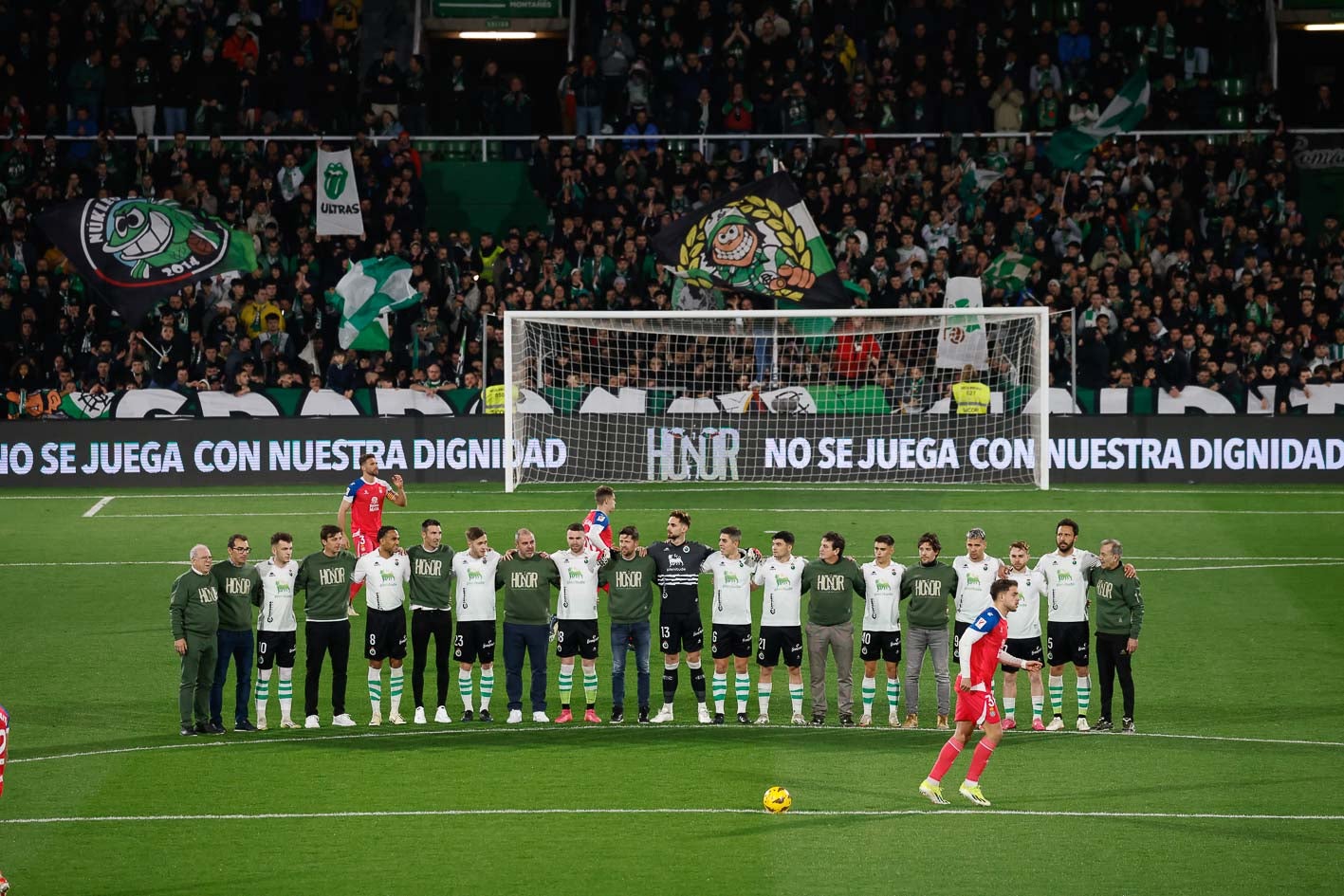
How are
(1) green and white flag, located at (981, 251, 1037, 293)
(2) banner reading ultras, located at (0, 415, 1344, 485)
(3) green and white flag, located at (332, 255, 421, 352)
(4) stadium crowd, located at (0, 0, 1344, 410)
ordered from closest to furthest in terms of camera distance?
(2) banner reading ultras, located at (0, 415, 1344, 485) < (4) stadium crowd, located at (0, 0, 1344, 410) < (3) green and white flag, located at (332, 255, 421, 352) < (1) green and white flag, located at (981, 251, 1037, 293)

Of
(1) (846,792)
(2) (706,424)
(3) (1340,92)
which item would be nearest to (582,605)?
(1) (846,792)

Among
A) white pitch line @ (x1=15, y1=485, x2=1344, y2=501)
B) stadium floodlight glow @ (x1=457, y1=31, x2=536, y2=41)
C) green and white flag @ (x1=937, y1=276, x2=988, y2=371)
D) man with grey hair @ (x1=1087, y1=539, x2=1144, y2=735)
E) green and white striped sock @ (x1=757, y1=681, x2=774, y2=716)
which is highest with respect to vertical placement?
stadium floodlight glow @ (x1=457, y1=31, x2=536, y2=41)

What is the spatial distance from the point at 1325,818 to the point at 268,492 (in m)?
19.3

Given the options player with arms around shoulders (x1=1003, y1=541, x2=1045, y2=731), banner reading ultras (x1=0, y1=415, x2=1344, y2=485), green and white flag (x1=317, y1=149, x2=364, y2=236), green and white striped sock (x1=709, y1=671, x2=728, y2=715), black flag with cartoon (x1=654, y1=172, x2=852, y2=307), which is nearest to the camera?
player with arms around shoulders (x1=1003, y1=541, x2=1045, y2=731)

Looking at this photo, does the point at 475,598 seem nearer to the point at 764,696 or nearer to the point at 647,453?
the point at 764,696

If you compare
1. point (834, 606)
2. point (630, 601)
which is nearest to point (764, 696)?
point (834, 606)

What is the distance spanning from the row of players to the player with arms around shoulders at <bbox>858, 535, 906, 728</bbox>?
0.7 inches

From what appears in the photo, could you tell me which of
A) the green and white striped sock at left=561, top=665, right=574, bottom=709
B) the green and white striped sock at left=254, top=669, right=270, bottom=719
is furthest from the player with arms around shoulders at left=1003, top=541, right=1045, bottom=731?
the green and white striped sock at left=254, top=669, right=270, bottom=719

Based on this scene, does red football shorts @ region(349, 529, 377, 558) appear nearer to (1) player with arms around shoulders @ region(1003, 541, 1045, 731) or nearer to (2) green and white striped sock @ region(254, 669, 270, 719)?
(2) green and white striped sock @ region(254, 669, 270, 719)

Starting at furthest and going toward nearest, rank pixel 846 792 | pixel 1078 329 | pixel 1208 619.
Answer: pixel 1078 329, pixel 1208 619, pixel 846 792

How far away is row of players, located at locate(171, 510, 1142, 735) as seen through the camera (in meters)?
16.9

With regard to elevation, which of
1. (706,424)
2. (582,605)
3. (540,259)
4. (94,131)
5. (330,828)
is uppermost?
(94,131)

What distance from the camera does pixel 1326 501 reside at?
28.6 m

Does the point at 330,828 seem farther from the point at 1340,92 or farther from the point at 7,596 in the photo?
the point at 1340,92
